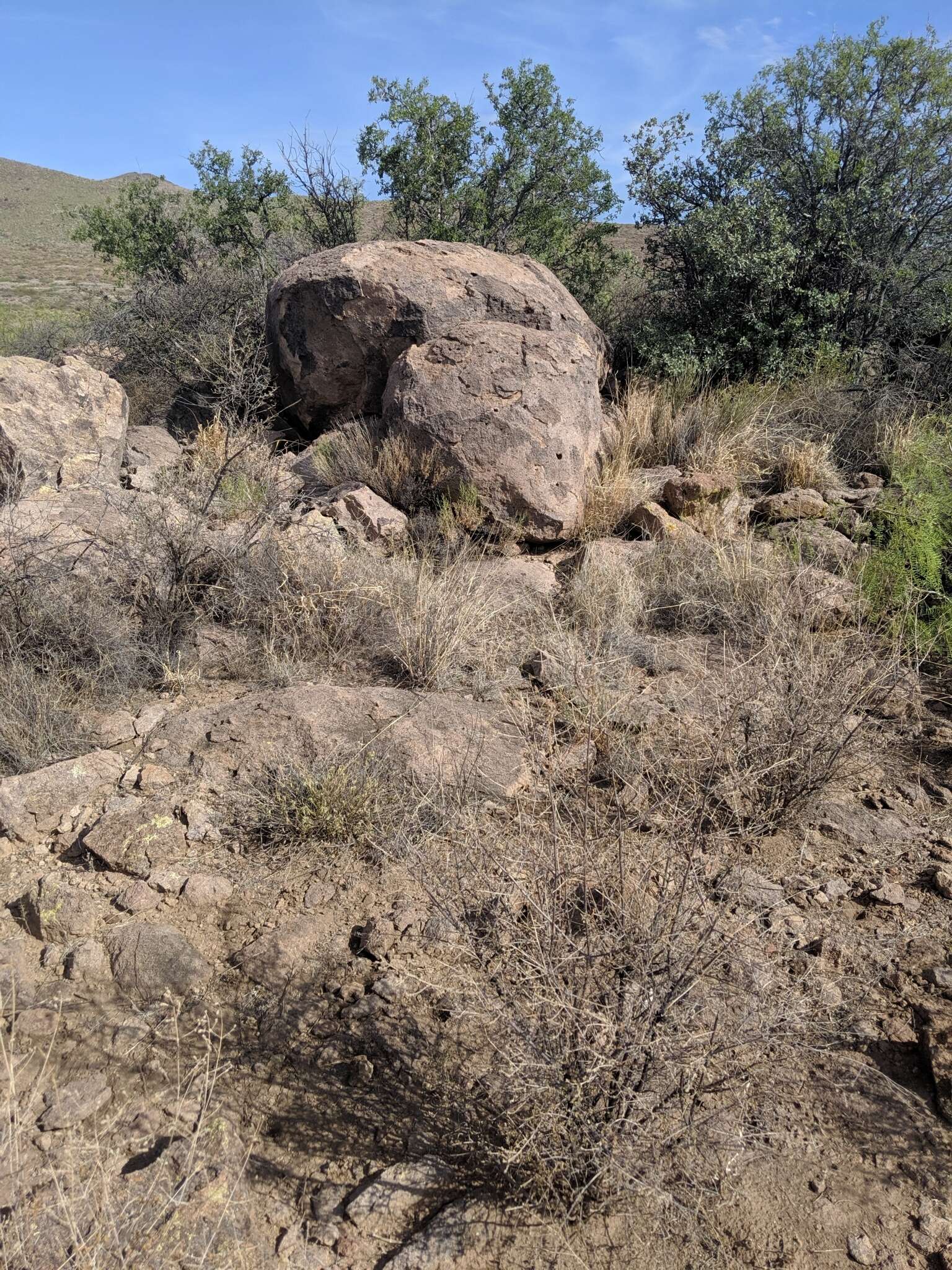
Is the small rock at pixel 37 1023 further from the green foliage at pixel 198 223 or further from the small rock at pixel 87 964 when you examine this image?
the green foliage at pixel 198 223

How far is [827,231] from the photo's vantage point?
814 centimetres

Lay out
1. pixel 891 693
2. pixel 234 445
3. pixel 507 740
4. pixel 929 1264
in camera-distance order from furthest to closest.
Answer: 1. pixel 234 445
2. pixel 891 693
3. pixel 507 740
4. pixel 929 1264

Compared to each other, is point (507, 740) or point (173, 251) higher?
point (173, 251)

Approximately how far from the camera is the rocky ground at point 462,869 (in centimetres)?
193

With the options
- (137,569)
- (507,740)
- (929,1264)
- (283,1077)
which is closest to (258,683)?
(137,569)

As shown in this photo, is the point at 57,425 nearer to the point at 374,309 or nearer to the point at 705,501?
the point at 374,309

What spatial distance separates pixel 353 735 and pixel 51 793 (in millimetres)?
1171

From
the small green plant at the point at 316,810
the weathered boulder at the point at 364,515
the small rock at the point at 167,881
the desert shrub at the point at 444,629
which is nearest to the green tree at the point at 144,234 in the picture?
the weathered boulder at the point at 364,515

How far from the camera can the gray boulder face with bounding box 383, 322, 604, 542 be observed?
5945 mm

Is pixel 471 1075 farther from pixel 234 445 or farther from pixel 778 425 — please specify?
pixel 778 425

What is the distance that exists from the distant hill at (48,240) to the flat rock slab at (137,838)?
8927mm

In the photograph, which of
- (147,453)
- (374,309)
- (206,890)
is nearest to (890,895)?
(206,890)

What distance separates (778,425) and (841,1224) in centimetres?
639

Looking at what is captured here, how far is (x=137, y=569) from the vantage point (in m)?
4.42
